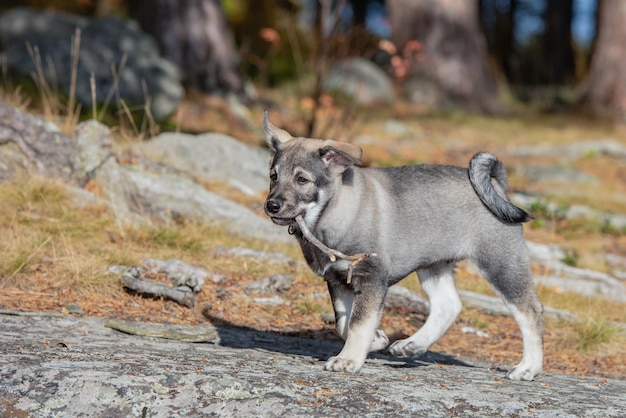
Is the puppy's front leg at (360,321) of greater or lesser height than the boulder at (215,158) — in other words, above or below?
above

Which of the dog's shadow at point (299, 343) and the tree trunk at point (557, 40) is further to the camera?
the tree trunk at point (557, 40)

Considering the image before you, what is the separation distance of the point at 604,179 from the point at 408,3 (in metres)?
6.35

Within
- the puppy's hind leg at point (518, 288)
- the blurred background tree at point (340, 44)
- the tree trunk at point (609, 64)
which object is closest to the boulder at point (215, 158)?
the blurred background tree at point (340, 44)

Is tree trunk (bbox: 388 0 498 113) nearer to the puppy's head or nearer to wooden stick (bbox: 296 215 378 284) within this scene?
the puppy's head

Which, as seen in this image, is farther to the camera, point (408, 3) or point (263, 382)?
point (408, 3)

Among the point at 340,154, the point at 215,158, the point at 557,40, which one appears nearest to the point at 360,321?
the point at 340,154

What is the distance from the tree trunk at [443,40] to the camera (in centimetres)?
1772

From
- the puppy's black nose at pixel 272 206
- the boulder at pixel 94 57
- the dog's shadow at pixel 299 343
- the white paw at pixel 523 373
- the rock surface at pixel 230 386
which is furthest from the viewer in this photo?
the boulder at pixel 94 57

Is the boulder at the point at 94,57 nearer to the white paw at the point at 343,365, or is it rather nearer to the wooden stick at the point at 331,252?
the wooden stick at the point at 331,252

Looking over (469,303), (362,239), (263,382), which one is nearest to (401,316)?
(469,303)

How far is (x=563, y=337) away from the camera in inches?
274

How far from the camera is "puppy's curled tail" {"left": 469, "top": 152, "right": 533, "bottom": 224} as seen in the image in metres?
5.55

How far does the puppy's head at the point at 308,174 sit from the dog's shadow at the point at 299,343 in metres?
0.99

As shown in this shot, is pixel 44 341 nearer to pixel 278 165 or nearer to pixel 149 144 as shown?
pixel 278 165
